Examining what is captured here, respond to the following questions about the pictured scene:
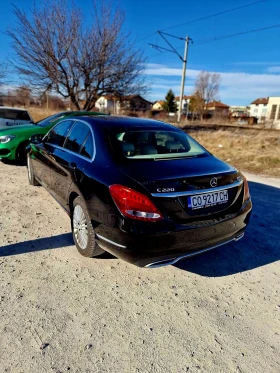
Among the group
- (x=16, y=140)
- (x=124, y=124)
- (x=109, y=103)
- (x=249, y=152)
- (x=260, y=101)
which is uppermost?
(x=260, y=101)

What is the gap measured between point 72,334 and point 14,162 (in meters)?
6.39

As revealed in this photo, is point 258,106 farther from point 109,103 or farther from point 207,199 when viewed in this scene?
point 207,199

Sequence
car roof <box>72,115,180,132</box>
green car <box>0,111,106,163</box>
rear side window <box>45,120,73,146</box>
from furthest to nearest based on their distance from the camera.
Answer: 1. green car <box>0,111,106,163</box>
2. rear side window <box>45,120,73,146</box>
3. car roof <box>72,115,180,132</box>

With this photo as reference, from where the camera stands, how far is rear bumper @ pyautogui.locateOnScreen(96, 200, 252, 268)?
2.21 metres

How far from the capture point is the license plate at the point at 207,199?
2293 mm

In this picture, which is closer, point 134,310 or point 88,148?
point 134,310

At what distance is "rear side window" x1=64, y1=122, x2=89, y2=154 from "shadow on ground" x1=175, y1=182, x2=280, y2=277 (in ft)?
5.95

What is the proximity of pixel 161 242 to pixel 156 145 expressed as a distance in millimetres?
1383

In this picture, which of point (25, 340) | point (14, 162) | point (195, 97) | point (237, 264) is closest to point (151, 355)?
point (25, 340)

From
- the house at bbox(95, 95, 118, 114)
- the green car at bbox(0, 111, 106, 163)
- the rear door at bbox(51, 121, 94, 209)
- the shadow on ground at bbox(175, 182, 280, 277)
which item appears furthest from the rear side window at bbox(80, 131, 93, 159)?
the house at bbox(95, 95, 118, 114)

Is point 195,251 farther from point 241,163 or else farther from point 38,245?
point 241,163

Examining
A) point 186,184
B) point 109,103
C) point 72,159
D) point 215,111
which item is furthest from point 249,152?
point 215,111

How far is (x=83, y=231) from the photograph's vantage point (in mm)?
2879

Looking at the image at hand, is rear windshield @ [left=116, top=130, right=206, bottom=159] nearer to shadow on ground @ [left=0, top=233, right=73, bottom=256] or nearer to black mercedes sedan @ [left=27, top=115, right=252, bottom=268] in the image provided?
black mercedes sedan @ [left=27, top=115, right=252, bottom=268]
